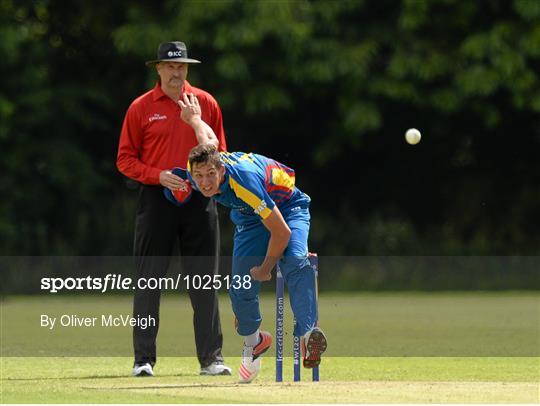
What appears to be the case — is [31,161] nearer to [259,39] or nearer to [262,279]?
[259,39]

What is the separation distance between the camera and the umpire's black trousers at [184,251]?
935cm

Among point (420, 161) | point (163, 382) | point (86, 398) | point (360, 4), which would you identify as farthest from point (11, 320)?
point (420, 161)

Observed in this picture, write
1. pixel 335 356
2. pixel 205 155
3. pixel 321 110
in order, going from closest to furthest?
pixel 205 155
pixel 335 356
pixel 321 110

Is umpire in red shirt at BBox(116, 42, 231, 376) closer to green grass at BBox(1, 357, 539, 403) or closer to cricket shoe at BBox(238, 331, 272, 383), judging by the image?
Answer: green grass at BBox(1, 357, 539, 403)

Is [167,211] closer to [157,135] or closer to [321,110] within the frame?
[157,135]

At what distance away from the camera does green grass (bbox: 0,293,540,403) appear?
7.96 metres

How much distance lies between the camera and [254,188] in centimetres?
807

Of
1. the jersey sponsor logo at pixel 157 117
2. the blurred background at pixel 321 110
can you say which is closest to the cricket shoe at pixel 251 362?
the jersey sponsor logo at pixel 157 117

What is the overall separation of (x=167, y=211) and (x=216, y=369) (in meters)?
1.03

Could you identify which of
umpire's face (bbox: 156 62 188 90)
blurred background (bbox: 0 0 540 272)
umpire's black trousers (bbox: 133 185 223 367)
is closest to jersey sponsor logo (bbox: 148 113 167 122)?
umpire's face (bbox: 156 62 188 90)

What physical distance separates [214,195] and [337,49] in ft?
33.3

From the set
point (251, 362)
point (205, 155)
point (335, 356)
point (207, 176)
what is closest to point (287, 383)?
point (251, 362)

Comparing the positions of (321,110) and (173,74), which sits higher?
(321,110)

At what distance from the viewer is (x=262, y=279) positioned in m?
8.30
